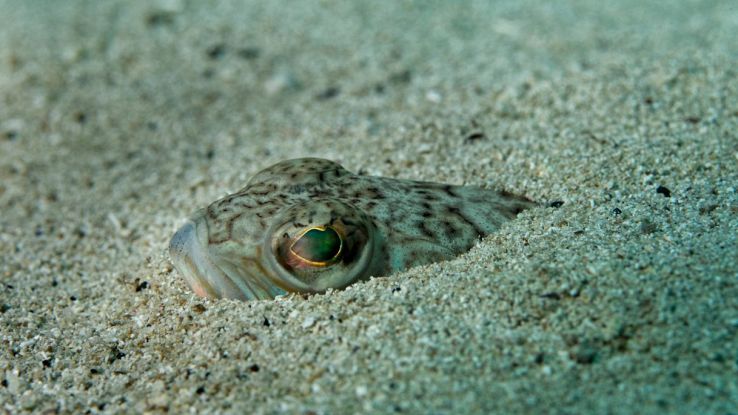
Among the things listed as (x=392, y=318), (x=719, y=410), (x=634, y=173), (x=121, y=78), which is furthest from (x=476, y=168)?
(x=121, y=78)

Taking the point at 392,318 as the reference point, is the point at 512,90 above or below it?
above

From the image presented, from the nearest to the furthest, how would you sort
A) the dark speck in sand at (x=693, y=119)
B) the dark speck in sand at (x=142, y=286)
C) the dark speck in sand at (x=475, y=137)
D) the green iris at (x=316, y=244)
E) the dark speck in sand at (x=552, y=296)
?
the dark speck in sand at (x=552, y=296), the green iris at (x=316, y=244), the dark speck in sand at (x=142, y=286), the dark speck in sand at (x=693, y=119), the dark speck in sand at (x=475, y=137)

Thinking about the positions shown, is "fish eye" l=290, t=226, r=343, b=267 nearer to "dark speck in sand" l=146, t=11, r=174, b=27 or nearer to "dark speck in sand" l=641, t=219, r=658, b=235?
"dark speck in sand" l=641, t=219, r=658, b=235

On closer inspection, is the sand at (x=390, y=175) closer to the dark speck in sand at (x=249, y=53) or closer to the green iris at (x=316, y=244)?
the dark speck in sand at (x=249, y=53)

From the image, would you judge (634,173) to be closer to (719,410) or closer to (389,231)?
(389,231)

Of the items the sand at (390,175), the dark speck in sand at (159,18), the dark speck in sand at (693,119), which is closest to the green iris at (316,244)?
the sand at (390,175)

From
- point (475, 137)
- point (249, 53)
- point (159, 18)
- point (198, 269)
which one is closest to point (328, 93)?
point (249, 53)
